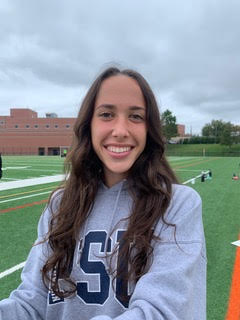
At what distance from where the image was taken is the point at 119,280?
1244 mm

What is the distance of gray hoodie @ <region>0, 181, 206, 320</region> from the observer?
1.02 meters

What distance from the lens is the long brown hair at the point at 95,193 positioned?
1264 millimetres

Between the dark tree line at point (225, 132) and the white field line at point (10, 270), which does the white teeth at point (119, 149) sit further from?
the dark tree line at point (225, 132)

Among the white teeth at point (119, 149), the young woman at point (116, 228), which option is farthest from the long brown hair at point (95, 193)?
the white teeth at point (119, 149)

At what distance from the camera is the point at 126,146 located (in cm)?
141

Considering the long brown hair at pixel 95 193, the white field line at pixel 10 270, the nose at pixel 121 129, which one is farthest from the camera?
the white field line at pixel 10 270

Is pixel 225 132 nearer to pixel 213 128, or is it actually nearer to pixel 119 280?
pixel 213 128

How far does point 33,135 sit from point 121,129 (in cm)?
7359

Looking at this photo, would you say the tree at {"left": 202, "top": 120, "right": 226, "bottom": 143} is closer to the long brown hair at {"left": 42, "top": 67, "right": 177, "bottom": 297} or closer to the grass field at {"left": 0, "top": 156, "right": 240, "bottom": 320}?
the grass field at {"left": 0, "top": 156, "right": 240, "bottom": 320}

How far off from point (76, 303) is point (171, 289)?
1.60ft

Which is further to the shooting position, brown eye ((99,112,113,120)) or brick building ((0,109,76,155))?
brick building ((0,109,76,155))

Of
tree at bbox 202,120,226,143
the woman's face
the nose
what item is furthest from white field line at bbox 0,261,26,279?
tree at bbox 202,120,226,143

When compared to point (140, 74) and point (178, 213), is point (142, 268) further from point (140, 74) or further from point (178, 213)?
point (140, 74)

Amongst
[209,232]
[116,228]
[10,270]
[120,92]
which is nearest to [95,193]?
[116,228]
